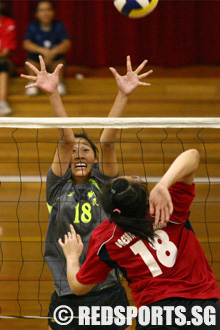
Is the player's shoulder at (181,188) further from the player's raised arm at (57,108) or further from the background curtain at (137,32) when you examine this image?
the background curtain at (137,32)

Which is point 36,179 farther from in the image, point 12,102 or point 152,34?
point 152,34

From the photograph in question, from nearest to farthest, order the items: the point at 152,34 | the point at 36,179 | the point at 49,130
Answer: the point at 36,179 → the point at 49,130 → the point at 152,34

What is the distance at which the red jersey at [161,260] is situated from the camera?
2652mm

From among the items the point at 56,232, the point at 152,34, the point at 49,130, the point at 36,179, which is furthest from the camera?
the point at 152,34

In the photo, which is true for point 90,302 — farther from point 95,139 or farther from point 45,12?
point 45,12

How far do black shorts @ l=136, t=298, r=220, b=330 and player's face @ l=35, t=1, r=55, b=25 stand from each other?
17.9 feet

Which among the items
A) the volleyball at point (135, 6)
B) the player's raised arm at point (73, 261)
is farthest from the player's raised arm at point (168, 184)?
the volleyball at point (135, 6)

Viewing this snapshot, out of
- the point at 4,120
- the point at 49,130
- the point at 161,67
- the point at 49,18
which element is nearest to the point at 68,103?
the point at 49,130

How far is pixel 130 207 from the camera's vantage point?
2.60 metres

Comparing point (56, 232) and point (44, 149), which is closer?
point (56, 232)

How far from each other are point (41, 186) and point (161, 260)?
249 centimetres

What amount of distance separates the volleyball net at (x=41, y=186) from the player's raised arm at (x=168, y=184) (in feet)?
2.83

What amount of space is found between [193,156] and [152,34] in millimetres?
6784

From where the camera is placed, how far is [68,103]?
760 cm
